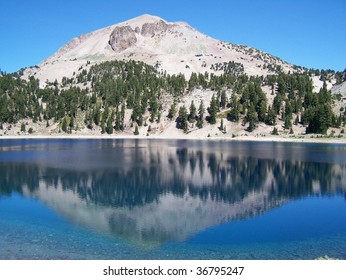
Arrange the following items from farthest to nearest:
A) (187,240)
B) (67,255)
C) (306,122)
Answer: (306,122) → (187,240) → (67,255)

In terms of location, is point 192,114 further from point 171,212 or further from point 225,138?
point 171,212

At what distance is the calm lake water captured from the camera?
25766 mm

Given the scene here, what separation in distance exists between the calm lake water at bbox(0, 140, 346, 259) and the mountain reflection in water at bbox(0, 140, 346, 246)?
Result: 0.42 ft

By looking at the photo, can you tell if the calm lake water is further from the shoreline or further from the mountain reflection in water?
the shoreline

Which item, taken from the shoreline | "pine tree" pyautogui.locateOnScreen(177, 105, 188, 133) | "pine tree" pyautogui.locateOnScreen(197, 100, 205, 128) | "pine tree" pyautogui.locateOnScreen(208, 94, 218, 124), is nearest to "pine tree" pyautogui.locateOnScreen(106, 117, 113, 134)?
the shoreline

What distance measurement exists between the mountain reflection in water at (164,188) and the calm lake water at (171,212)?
13 centimetres

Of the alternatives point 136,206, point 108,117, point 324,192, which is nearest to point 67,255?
point 136,206

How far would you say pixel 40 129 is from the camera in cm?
19800

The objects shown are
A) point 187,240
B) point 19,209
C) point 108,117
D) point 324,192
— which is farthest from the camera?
point 108,117

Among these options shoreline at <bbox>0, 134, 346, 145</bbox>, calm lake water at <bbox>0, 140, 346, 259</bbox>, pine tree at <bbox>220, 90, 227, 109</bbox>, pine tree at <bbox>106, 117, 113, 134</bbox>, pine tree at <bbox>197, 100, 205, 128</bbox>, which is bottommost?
calm lake water at <bbox>0, 140, 346, 259</bbox>

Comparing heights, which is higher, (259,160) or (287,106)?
(287,106)
